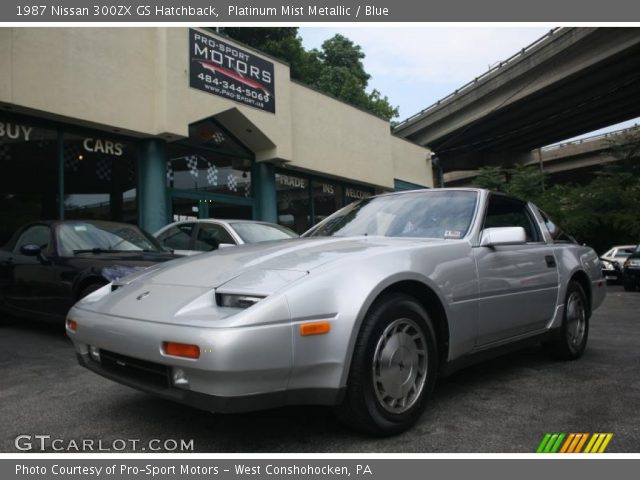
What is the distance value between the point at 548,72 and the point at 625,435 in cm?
2358

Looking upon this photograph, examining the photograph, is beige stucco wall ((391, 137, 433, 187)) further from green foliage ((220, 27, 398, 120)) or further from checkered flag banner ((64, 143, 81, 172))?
checkered flag banner ((64, 143, 81, 172))

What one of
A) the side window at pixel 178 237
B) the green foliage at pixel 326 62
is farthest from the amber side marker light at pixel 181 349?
the green foliage at pixel 326 62

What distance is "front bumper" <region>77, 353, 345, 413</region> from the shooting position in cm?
221

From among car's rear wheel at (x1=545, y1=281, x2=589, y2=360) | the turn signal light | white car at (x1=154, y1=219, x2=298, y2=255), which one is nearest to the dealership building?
white car at (x1=154, y1=219, x2=298, y2=255)

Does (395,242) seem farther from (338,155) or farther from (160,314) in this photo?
(338,155)

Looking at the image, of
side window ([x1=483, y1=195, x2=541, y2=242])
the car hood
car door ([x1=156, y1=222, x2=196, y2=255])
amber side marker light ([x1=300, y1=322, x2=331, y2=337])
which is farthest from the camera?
car door ([x1=156, y1=222, x2=196, y2=255])

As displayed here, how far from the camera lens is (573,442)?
256 cm

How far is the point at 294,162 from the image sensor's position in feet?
50.2

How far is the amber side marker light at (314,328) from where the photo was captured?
7.70 ft

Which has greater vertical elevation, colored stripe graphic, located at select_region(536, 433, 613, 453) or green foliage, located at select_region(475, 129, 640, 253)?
green foliage, located at select_region(475, 129, 640, 253)

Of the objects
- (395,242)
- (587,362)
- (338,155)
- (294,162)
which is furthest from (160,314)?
(338,155)

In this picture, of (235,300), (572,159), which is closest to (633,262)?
(235,300)
